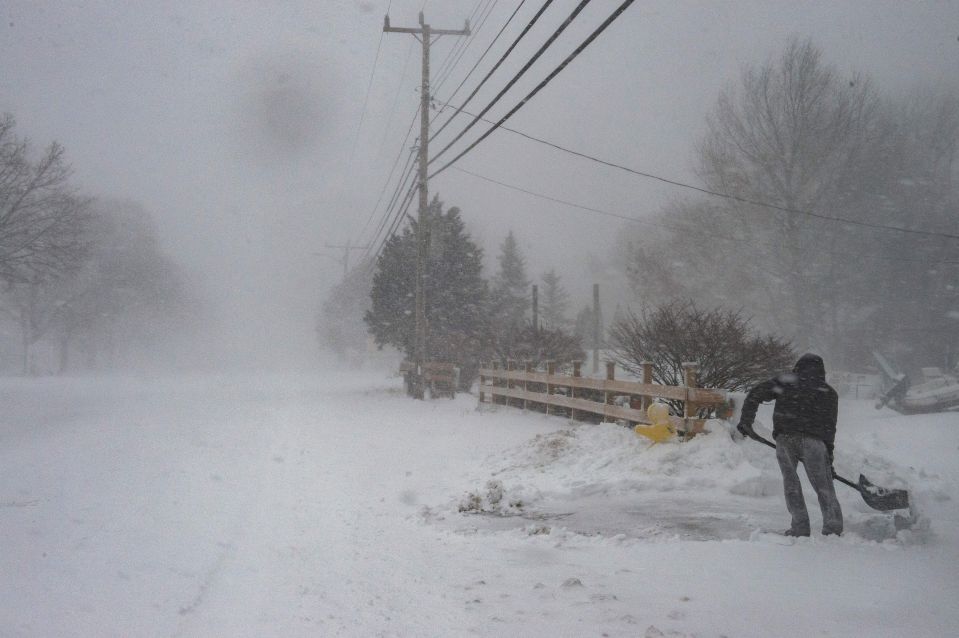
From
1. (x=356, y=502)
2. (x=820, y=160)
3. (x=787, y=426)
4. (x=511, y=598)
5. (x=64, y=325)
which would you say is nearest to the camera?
(x=511, y=598)

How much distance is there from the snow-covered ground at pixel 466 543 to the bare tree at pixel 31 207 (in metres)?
10.1

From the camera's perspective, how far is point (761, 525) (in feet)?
19.7

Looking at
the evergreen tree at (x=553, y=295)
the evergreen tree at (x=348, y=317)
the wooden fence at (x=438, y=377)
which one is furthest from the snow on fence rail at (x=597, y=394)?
the evergreen tree at (x=553, y=295)

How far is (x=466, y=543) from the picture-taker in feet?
19.5

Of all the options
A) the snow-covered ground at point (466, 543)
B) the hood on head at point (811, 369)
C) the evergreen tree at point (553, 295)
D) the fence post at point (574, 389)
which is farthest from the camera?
the evergreen tree at point (553, 295)

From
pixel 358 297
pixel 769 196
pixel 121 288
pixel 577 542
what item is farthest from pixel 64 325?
pixel 577 542

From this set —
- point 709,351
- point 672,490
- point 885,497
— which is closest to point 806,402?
point 885,497

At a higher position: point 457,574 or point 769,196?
point 769,196

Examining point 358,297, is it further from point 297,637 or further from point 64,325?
point 297,637

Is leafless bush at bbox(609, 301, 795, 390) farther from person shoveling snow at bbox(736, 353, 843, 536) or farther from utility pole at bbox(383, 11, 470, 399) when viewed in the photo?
utility pole at bbox(383, 11, 470, 399)

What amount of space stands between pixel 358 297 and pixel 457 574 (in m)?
64.1

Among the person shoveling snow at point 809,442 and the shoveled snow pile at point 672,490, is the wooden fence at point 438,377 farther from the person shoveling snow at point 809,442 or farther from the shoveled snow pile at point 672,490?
the person shoveling snow at point 809,442

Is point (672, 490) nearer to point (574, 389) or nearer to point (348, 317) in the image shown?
point (574, 389)

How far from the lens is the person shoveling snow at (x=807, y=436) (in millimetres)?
5473
